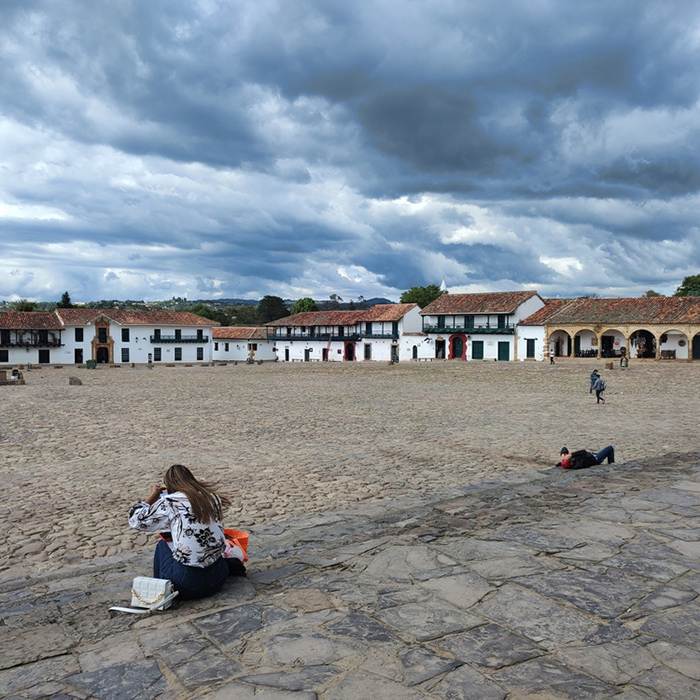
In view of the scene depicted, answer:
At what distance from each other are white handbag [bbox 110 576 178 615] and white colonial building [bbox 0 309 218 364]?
176 feet

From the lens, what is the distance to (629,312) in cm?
4422

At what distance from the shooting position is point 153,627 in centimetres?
334

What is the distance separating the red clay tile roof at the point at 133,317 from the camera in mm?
57812

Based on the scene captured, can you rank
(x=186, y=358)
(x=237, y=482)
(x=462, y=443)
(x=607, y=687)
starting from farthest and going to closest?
(x=186, y=358)
(x=462, y=443)
(x=237, y=482)
(x=607, y=687)

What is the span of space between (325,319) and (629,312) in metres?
33.2

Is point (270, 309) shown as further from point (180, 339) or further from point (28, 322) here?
point (28, 322)

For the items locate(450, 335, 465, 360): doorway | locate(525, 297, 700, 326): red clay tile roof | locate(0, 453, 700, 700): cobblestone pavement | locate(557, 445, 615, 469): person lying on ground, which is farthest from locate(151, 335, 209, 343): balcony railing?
locate(0, 453, 700, 700): cobblestone pavement

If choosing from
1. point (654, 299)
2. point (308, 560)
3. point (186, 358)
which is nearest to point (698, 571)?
point (308, 560)

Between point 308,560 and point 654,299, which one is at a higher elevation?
point 654,299

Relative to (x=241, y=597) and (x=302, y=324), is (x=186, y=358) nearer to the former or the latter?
(x=302, y=324)

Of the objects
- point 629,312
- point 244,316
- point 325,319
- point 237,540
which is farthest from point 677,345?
point 244,316

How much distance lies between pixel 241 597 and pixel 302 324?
6559 cm

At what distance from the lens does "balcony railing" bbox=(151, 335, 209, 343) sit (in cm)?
6216

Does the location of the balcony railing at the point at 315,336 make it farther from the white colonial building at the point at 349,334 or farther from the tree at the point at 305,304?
the tree at the point at 305,304
